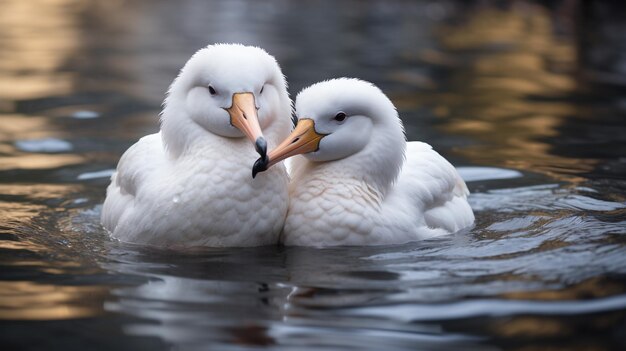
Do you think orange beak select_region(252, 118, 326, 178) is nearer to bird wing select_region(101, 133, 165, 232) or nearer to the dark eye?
the dark eye

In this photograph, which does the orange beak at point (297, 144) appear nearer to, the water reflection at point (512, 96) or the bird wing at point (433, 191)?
the bird wing at point (433, 191)

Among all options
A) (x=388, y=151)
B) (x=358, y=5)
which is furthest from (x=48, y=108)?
(x=358, y=5)

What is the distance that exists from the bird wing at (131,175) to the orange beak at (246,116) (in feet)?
2.42

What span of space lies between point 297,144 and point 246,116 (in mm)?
444

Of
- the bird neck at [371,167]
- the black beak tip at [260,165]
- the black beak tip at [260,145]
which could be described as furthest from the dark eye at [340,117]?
the black beak tip at [260,145]

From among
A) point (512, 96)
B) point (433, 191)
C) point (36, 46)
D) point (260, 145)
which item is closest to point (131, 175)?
point (260, 145)

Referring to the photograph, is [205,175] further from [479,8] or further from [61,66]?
[479,8]

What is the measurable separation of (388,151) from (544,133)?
13.5ft

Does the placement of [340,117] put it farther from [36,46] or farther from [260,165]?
[36,46]

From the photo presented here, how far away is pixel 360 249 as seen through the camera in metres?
6.12

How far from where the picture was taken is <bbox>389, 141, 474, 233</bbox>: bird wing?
6.60 meters

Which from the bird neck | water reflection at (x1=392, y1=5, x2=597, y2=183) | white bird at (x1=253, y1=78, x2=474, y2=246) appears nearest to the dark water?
water reflection at (x1=392, y1=5, x2=597, y2=183)

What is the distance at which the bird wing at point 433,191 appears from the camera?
660 cm

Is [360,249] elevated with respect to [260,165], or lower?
lower
